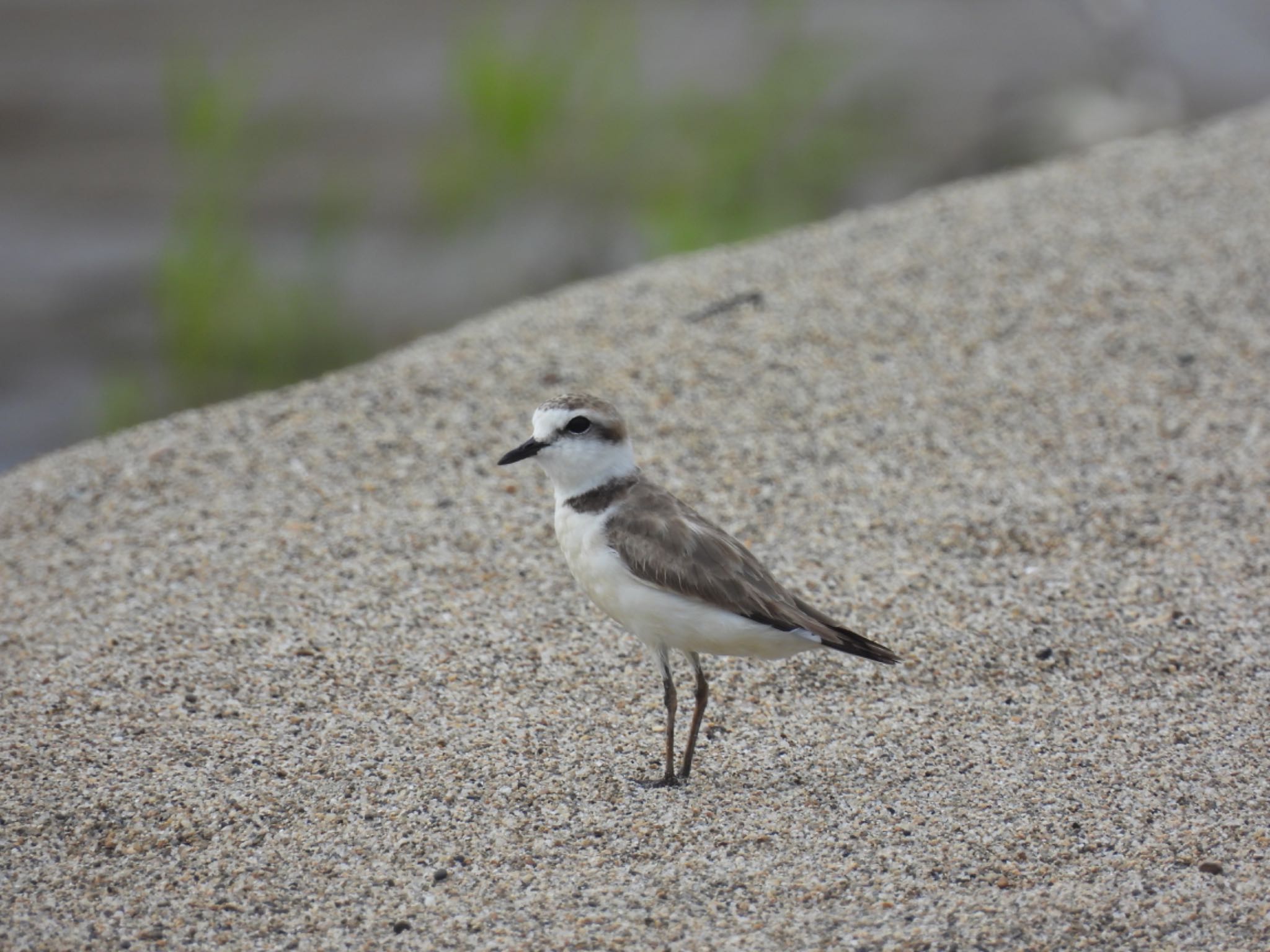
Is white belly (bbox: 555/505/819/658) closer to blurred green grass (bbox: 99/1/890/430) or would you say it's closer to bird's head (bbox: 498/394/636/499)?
bird's head (bbox: 498/394/636/499)

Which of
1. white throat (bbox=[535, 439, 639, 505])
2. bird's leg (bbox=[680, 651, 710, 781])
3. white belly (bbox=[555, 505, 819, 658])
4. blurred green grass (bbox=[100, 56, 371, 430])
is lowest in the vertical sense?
bird's leg (bbox=[680, 651, 710, 781])

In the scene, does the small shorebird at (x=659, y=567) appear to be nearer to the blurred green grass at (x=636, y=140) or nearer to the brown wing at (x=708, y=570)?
the brown wing at (x=708, y=570)

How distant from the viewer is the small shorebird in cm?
323

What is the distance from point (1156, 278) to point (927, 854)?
362cm

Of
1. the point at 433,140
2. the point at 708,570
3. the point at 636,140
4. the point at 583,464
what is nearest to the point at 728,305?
the point at 583,464

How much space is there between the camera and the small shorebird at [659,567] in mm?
3230

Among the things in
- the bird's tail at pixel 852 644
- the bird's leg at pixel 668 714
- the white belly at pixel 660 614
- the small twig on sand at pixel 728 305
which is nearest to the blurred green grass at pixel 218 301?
the small twig on sand at pixel 728 305

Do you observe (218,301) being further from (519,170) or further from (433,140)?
(433,140)

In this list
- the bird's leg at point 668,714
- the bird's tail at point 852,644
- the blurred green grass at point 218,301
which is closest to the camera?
the bird's tail at point 852,644

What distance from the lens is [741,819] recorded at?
3.25 meters

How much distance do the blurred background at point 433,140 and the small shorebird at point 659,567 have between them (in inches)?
159

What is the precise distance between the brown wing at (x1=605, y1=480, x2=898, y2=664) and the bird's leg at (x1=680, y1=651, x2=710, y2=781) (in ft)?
0.83

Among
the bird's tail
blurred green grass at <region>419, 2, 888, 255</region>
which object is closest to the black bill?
the bird's tail

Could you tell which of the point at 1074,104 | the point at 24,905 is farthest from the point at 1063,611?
the point at 1074,104
